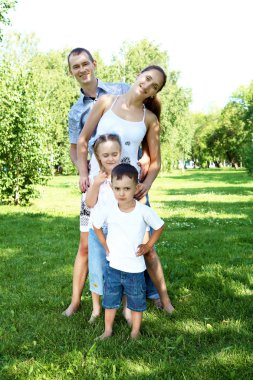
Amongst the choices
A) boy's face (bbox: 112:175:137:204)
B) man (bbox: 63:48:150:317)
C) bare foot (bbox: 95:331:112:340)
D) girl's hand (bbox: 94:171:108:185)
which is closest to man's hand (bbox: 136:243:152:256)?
boy's face (bbox: 112:175:137:204)

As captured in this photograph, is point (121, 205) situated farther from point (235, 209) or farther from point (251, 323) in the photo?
point (235, 209)

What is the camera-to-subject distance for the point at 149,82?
13.5 feet

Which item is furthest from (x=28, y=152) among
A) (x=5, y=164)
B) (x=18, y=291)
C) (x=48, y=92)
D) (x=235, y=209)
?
(x=48, y=92)

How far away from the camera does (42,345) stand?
4027 mm

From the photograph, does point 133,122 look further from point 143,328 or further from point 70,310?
point 70,310

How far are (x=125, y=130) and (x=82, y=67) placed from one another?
88 cm

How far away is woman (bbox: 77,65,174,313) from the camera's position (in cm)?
418

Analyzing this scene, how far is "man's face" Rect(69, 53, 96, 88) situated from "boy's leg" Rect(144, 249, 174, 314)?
1.94m

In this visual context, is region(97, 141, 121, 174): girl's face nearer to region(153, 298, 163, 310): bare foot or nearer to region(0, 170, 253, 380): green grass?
region(0, 170, 253, 380): green grass

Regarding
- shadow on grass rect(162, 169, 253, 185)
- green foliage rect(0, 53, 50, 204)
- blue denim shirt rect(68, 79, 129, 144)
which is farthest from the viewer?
shadow on grass rect(162, 169, 253, 185)

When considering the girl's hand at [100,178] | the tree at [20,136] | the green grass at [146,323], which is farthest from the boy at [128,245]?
the tree at [20,136]

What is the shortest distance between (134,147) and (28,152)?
41.8 feet

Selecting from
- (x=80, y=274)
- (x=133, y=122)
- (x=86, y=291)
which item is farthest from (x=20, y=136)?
(x=133, y=122)

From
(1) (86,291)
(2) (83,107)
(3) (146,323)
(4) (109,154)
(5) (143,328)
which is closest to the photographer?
(4) (109,154)
